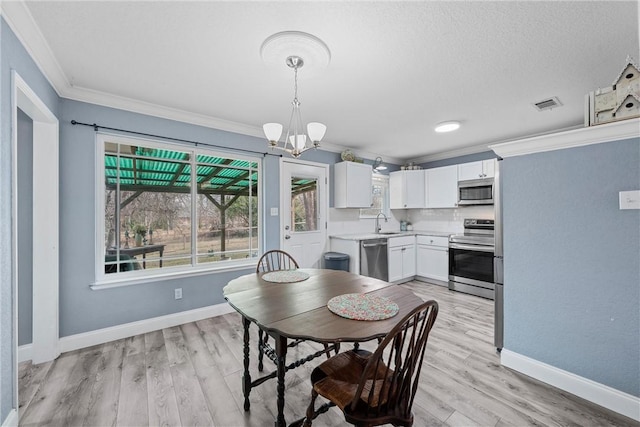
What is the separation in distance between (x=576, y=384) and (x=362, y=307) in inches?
68.5

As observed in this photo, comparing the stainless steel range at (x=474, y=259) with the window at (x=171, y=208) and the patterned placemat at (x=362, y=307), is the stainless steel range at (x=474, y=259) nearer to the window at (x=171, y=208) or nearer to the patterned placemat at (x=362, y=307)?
the patterned placemat at (x=362, y=307)

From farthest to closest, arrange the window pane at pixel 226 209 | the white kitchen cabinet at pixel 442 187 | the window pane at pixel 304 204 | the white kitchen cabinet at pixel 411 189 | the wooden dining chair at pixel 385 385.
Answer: the white kitchen cabinet at pixel 411 189
the white kitchen cabinet at pixel 442 187
the window pane at pixel 304 204
the window pane at pixel 226 209
the wooden dining chair at pixel 385 385

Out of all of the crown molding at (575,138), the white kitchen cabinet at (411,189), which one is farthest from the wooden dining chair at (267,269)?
the white kitchen cabinet at (411,189)

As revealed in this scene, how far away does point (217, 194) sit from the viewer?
3.38 m

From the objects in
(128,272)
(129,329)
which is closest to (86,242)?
(128,272)

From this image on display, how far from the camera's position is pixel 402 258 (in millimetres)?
4672

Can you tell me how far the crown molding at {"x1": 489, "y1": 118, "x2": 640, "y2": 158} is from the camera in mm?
1633

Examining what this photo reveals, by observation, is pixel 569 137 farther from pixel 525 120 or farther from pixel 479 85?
pixel 525 120

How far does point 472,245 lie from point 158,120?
4.65 m

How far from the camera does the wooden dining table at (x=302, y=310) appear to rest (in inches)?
47.4

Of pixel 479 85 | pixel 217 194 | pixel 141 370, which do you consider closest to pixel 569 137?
pixel 479 85

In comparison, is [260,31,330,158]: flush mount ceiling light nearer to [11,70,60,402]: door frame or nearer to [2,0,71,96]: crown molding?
[2,0,71,96]: crown molding

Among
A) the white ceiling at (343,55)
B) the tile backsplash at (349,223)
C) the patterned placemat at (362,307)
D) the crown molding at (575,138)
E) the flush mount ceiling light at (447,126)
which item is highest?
the white ceiling at (343,55)

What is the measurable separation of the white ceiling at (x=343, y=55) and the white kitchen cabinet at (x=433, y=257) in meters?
2.22
